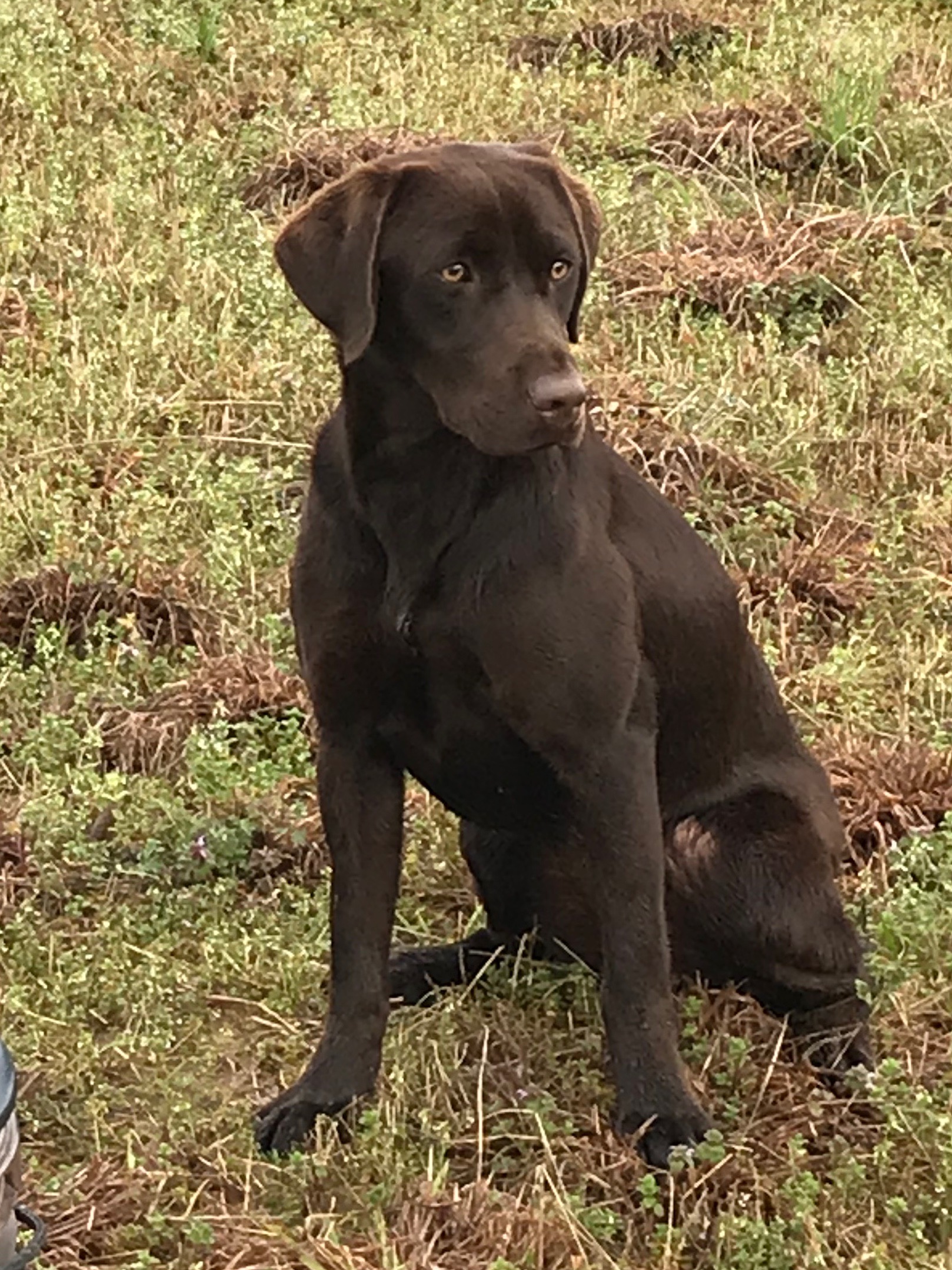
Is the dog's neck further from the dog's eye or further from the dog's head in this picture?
the dog's eye

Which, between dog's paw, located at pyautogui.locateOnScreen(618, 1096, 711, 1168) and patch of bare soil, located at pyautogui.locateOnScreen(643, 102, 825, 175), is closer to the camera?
dog's paw, located at pyautogui.locateOnScreen(618, 1096, 711, 1168)

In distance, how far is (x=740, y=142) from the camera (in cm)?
701

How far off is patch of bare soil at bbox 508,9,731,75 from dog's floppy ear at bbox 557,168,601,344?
196 inches

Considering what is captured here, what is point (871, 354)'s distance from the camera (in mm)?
5789

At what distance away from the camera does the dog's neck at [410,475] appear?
2867 mm

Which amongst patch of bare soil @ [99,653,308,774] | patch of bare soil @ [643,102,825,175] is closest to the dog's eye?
patch of bare soil @ [99,653,308,774]

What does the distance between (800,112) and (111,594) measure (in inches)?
145

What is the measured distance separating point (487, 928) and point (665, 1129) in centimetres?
64

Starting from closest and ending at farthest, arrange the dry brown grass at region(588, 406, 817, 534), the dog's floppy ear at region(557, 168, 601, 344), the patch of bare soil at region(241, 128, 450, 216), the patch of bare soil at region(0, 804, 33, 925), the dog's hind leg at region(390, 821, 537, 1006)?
the dog's floppy ear at region(557, 168, 601, 344)
the dog's hind leg at region(390, 821, 537, 1006)
the patch of bare soil at region(0, 804, 33, 925)
the dry brown grass at region(588, 406, 817, 534)
the patch of bare soil at region(241, 128, 450, 216)

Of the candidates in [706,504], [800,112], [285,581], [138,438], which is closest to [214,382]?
[138,438]

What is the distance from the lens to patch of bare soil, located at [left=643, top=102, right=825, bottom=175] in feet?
22.8

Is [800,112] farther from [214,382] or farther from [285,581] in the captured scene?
[285,581]

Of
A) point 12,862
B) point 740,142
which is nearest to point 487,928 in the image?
point 12,862

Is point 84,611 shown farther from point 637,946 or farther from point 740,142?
point 740,142
